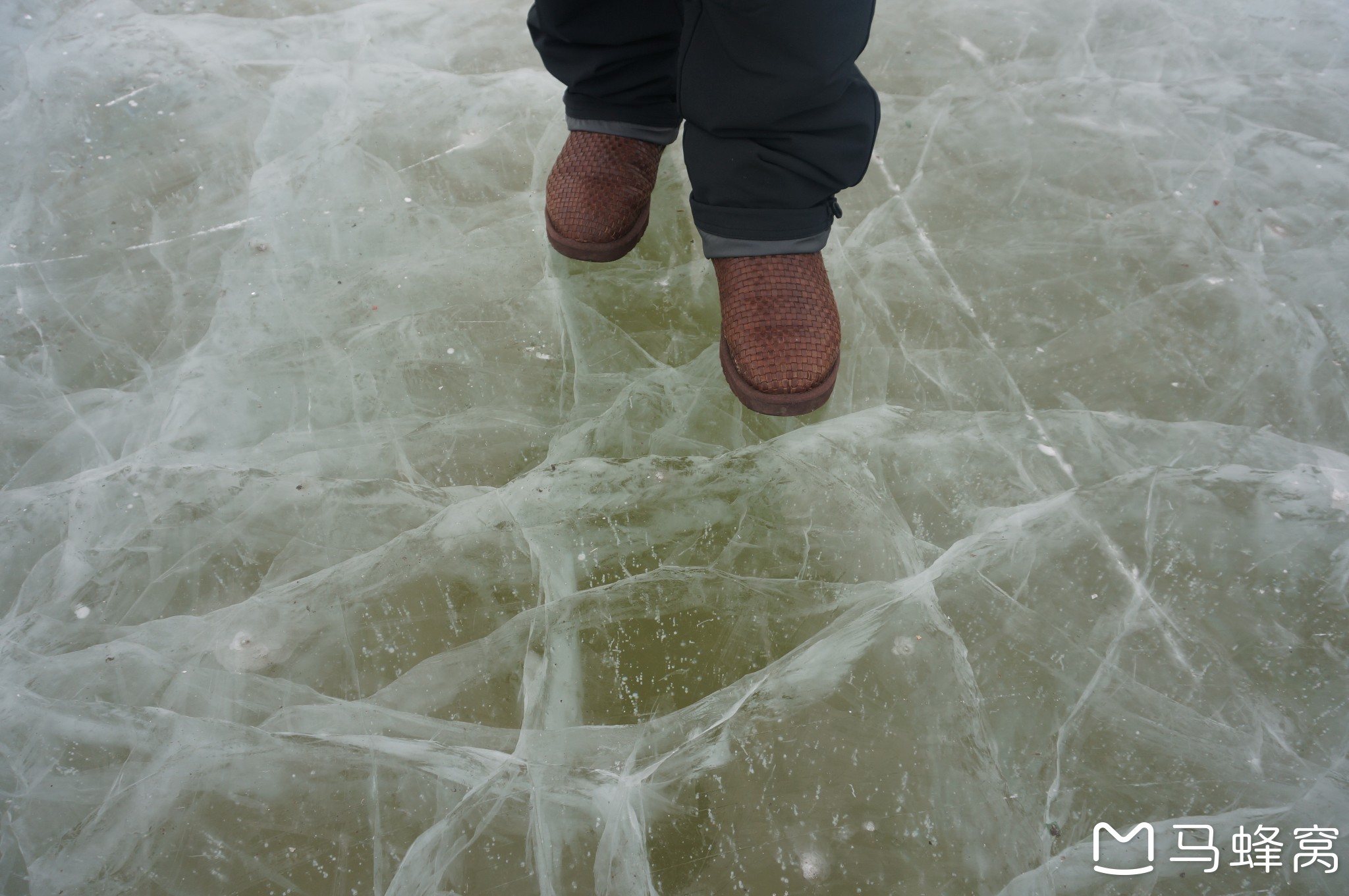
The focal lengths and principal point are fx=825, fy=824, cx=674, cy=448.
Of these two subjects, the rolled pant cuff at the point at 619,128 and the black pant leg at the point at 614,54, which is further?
the rolled pant cuff at the point at 619,128

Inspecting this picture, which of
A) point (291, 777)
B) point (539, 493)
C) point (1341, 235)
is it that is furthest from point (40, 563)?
point (1341, 235)

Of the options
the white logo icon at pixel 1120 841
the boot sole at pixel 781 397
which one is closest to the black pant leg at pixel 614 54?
the boot sole at pixel 781 397

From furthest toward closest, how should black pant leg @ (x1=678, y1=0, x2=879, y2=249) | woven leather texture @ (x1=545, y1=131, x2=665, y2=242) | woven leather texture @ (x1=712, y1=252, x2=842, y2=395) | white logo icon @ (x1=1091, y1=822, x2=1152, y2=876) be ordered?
1. woven leather texture @ (x1=545, y1=131, x2=665, y2=242)
2. woven leather texture @ (x1=712, y1=252, x2=842, y2=395)
3. black pant leg @ (x1=678, y1=0, x2=879, y2=249)
4. white logo icon @ (x1=1091, y1=822, x2=1152, y2=876)

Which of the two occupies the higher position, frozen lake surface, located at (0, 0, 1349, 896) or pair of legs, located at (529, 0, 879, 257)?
pair of legs, located at (529, 0, 879, 257)

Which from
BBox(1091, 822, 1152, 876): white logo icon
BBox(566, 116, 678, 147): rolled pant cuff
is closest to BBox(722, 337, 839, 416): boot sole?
BBox(566, 116, 678, 147): rolled pant cuff

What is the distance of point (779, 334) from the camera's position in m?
1.16

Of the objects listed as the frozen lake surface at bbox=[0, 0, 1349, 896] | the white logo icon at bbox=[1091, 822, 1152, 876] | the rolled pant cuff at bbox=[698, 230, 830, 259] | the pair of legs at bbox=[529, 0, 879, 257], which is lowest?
the white logo icon at bbox=[1091, 822, 1152, 876]

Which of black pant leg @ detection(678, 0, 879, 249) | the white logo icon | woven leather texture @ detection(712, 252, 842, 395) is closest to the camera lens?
the white logo icon

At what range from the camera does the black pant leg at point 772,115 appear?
975mm

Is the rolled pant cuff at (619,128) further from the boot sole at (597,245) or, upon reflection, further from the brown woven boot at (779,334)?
the brown woven boot at (779,334)

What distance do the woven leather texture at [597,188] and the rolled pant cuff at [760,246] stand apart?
6.4 inches

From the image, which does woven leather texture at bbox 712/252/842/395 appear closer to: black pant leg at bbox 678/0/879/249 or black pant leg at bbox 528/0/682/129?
black pant leg at bbox 678/0/879/249

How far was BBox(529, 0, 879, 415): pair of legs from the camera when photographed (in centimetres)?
100

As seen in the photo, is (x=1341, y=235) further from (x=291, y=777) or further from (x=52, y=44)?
(x=52, y=44)
